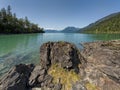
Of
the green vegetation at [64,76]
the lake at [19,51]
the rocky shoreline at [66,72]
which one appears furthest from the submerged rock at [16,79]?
the lake at [19,51]

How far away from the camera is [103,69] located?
8.77m

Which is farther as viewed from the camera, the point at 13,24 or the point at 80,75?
the point at 13,24

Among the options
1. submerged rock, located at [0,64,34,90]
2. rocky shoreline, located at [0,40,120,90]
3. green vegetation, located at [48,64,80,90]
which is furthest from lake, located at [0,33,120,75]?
green vegetation, located at [48,64,80,90]

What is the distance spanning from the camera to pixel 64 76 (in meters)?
9.38

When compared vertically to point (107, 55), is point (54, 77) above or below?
below

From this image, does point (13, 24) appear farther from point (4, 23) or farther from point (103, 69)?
point (103, 69)

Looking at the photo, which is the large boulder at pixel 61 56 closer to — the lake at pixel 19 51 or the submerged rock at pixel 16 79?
the submerged rock at pixel 16 79

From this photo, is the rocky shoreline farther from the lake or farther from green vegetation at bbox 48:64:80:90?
the lake

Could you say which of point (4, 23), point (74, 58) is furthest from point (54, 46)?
point (4, 23)

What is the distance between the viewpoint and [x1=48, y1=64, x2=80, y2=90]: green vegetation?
8805 mm

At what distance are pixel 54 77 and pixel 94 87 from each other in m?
2.82

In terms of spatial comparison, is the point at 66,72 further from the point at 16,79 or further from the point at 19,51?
the point at 19,51

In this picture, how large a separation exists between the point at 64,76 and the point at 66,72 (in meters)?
0.44

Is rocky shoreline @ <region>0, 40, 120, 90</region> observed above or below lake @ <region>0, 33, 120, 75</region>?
above
